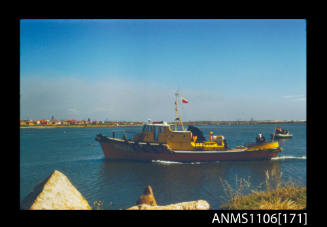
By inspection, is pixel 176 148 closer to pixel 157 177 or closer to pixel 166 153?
pixel 166 153

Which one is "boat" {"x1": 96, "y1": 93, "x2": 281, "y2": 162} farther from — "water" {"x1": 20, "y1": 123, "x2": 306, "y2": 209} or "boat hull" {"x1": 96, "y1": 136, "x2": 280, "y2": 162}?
"water" {"x1": 20, "y1": 123, "x2": 306, "y2": 209}

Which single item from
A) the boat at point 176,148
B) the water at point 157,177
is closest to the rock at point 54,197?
the water at point 157,177

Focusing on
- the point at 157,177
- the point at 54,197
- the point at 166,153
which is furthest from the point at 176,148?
the point at 54,197

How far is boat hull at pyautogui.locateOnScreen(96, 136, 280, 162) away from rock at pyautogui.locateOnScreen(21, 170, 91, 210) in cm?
1463

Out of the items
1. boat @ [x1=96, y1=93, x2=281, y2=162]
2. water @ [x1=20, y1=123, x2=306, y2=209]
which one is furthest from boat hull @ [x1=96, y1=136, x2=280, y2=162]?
water @ [x1=20, y1=123, x2=306, y2=209]

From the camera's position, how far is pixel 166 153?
20.1m

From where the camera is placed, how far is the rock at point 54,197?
5035 mm

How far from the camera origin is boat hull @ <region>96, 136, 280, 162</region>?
20250 mm

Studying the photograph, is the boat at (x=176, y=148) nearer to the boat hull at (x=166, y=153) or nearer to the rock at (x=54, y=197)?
the boat hull at (x=166, y=153)

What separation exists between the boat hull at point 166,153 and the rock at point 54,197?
14.6 metres

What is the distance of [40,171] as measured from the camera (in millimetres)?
19609

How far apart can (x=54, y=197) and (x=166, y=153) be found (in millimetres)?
15293
